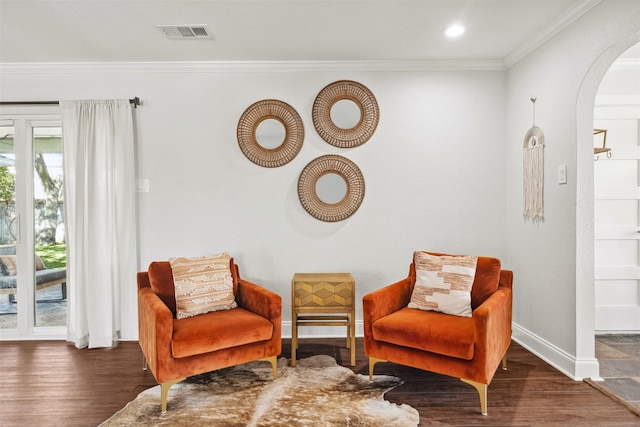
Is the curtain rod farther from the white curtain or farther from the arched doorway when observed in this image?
the arched doorway

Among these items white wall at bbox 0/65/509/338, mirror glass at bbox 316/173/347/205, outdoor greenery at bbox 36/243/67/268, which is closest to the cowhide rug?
white wall at bbox 0/65/509/338

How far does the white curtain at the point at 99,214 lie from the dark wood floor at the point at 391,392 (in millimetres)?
347

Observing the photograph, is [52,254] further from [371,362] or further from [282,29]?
[371,362]

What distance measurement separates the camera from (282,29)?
9.30 feet

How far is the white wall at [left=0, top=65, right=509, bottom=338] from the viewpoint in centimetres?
350

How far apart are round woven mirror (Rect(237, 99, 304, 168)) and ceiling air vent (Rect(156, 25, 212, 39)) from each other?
0.77m

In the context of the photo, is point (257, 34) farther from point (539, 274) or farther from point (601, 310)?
point (601, 310)

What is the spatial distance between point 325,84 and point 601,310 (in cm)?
336

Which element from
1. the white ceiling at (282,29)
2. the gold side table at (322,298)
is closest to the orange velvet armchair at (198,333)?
the gold side table at (322,298)

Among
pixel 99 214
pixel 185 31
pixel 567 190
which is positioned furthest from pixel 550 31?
pixel 99 214

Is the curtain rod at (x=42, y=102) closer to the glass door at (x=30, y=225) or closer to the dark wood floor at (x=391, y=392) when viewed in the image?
the glass door at (x=30, y=225)

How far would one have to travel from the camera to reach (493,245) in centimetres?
358

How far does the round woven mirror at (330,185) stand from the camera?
3488mm

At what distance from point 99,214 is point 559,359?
13.0ft
